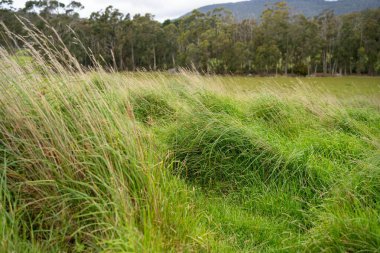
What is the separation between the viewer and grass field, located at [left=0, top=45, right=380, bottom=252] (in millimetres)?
1912

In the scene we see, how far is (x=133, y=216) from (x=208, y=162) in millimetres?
1817

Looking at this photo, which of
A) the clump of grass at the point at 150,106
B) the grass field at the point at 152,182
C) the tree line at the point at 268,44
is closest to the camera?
the grass field at the point at 152,182

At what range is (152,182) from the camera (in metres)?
2.12

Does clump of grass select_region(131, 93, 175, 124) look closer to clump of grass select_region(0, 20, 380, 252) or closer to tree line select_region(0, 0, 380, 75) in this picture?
clump of grass select_region(0, 20, 380, 252)

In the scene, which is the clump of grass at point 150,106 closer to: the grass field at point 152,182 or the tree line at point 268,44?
the grass field at point 152,182

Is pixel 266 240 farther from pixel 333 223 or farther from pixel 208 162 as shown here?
pixel 208 162

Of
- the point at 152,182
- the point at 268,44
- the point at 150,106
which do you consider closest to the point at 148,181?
the point at 152,182

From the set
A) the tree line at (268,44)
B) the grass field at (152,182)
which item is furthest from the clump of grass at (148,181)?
the tree line at (268,44)

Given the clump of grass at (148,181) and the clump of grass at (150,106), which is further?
the clump of grass at (150,106)

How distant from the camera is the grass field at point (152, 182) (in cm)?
191

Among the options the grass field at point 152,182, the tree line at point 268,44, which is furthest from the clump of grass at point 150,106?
the tree line at point 268,44

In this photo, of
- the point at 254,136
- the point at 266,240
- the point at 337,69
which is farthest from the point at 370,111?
the point at 337,69

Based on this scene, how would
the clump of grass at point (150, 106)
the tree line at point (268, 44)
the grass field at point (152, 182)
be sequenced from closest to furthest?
the grass field at point (152, 182) < the clump of grass at point (150, 106) < the tree line at point (268, 44)

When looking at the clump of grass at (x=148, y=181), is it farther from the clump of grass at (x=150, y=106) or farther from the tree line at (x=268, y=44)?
the tree line at (x=268, y=44)
